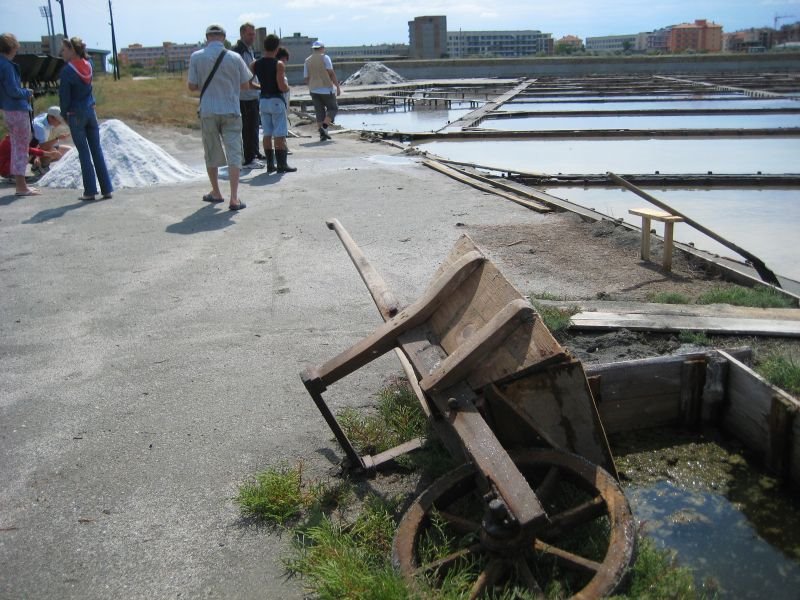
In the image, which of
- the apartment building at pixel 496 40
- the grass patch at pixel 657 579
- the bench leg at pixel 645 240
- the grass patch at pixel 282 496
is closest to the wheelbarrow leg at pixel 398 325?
the grass patch at pixel 282 496

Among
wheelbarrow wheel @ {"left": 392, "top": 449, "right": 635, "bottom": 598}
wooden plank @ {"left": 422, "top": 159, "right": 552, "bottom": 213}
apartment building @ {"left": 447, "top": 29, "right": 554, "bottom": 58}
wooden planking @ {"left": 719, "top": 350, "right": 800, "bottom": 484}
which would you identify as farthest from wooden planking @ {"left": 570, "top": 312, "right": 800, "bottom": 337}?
apartment building @ {"left": 447, "top": 29, "right": 554, "bottom": 58}

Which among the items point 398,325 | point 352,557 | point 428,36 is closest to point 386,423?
point 398,325

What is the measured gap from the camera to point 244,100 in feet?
35.9

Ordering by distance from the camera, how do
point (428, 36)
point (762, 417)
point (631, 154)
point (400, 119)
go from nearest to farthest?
point (762, 417)
point (631, 154)
point (400, 119)
point (428, 36)

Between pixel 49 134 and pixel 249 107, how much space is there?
3.25m

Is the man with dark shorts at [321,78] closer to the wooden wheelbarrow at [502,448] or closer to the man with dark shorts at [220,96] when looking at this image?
the man with dark shorts at [220,96]

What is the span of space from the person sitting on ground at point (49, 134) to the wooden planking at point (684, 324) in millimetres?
9460

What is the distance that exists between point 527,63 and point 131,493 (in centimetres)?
5155

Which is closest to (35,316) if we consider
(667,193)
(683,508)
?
(683,508)

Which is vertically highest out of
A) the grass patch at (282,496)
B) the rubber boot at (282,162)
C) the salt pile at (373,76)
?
the salt pile at (373,76)

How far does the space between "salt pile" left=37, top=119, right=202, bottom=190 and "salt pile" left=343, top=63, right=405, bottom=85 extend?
3405 cm

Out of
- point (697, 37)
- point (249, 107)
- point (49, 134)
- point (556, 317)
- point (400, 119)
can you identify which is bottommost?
point (556, 317)

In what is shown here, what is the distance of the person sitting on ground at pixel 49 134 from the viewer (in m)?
11.1

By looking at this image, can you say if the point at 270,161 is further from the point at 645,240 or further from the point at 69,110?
A: the point at 645,240
